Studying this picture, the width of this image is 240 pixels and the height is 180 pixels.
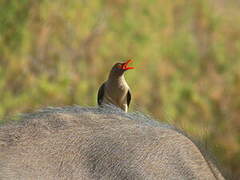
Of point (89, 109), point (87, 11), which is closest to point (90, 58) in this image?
point (87, 11)

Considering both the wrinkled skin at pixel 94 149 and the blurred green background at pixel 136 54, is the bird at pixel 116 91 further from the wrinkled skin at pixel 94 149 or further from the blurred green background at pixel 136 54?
the blurred green background at pixel 136 54

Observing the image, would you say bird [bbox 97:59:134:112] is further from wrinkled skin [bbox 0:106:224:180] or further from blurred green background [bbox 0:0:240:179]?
blurred green background [bbox 0:0:240:179]

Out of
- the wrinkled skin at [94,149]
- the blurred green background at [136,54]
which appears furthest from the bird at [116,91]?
the blurred green background at [136,54]

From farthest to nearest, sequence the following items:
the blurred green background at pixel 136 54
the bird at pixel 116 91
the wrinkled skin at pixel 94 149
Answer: the blurred green background at pixel 136 54, the bird at pixel 116 91, the wrinkled skin at pixel 94 149

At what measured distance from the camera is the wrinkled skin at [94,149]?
8.04ft

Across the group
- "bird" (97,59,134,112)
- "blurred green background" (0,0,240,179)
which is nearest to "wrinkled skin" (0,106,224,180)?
"bird" (97,59,134,112)

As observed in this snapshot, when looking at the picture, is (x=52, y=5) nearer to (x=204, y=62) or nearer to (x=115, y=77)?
(x=204, y=62)

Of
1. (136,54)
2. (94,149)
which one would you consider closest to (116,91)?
(94,149)

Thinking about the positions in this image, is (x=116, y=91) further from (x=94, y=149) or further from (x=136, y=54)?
(x=136, y=54)

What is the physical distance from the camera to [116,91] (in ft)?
18.0

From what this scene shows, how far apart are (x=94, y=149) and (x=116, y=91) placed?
2.98 metres

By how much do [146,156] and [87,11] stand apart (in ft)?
44.7

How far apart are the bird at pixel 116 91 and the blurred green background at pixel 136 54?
17.7 feet

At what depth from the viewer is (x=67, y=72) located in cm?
1480
